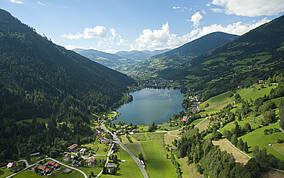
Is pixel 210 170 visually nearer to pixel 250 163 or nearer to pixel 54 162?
pixel 250 163

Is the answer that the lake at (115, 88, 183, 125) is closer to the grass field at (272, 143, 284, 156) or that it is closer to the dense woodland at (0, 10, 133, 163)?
the dense woodland at (0, 10, 133, 163)

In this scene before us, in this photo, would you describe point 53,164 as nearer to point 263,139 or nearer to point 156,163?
point 156,163

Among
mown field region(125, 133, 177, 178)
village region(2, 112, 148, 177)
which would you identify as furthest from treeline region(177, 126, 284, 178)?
village region(2, 112, 148, 177)

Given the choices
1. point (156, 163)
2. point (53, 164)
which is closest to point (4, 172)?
point (53, 164)

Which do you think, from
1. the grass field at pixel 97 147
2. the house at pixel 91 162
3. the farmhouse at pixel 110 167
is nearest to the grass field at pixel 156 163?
the farmhouse at pixel 110 167

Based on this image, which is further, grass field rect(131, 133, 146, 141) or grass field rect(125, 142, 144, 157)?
grass field rect(131, 133, 146, 141)

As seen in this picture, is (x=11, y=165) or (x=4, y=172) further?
(x=11, y=165)
